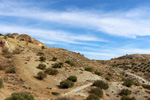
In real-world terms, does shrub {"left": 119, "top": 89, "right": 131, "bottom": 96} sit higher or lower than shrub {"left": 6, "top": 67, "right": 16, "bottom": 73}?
lower

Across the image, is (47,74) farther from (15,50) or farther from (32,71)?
(15,50)

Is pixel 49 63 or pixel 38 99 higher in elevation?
pixel 49 63

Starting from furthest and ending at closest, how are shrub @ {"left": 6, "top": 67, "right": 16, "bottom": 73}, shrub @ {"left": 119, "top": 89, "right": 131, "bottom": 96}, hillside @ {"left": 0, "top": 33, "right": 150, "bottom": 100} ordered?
shrub @ {"left": 6, "top": 67, "right": 16, "bottom": 73}, shrub @ {"left": 119, "top": 89, "right": 131, "bottom": 96}, hillside @ {"left": 0, "top": 33, "right": 150, "bottom": 100}

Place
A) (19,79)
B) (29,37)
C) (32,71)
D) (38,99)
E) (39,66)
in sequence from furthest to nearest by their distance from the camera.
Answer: (29,37) → (39,66) → (32,71) → (19,79) → (38,99)

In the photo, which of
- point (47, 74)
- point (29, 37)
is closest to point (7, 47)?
point (47, 74)

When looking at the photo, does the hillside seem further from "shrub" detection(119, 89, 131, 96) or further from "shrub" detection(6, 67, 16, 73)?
"shrub" detection(119, 89, 131, 96)

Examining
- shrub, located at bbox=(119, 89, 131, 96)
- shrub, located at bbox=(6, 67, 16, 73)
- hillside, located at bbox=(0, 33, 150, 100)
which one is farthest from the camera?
shrub, located at bbox=(6, 67, 16, 73)

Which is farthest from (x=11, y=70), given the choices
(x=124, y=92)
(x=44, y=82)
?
(x=124, y=92)

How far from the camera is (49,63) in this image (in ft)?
115

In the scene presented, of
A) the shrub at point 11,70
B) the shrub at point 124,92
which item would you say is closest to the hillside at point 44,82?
the shrub at point 11,70

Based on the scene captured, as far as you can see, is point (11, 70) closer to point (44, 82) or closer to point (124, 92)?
point (44, 82)

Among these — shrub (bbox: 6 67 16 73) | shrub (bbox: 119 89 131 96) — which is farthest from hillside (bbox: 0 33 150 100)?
shrub (bbox: 119 89 131 96)

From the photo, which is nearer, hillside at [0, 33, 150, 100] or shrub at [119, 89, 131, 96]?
hillside at [0, 33, 150, 100]

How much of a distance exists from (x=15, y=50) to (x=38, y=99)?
23.8 metres
